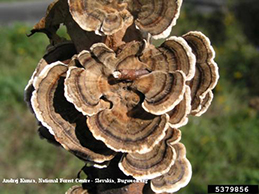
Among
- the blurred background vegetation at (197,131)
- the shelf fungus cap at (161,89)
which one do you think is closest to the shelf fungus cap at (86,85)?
the shelf fungus cap at (161,89)

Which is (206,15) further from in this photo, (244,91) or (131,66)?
(131,66)

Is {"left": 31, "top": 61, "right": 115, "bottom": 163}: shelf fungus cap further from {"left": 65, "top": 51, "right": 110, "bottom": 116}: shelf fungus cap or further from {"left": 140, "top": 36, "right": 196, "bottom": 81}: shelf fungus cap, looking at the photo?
{"left": 140, "top": 36, "right": 196, "bottom": 81}: shelf fungus cap

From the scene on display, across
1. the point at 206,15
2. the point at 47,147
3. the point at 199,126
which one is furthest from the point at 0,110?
the point at 206,15

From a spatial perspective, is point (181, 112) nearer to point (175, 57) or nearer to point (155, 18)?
point (175, 57)

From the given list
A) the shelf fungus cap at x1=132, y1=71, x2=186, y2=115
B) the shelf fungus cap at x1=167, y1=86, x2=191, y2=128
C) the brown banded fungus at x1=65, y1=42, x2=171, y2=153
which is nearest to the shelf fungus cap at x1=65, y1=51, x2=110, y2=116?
the brown banded fungus at x1=65, y1=42, x2=171, y2=153

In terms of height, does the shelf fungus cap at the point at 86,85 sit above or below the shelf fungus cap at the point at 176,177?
above

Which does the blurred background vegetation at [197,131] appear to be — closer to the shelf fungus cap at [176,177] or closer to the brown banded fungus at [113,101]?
the shelf fungus cap at [176,177]
